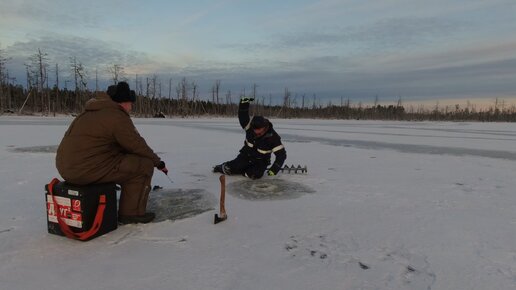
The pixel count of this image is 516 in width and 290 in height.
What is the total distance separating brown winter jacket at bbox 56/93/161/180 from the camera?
3423 mm

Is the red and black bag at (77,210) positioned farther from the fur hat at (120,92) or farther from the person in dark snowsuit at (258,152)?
the person in dark snowsuit at (258,152)

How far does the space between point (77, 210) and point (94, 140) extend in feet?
2.09

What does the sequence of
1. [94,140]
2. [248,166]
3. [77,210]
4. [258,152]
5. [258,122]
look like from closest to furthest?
[77,210]
[94,140]
[258,122]
[258,152]
[248,166]

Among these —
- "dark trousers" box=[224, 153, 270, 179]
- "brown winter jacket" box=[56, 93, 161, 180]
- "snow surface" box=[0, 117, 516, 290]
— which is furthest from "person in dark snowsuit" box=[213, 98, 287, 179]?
"brown winter jacket" box=[56, 93, 161, 180]

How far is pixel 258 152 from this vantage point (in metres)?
6.17

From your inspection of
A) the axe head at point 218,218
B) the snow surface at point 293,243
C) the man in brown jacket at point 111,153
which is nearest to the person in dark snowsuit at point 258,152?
the snow surface at point 293,243

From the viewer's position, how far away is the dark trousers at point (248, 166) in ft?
20.2

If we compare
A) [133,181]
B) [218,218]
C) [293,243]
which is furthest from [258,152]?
[293,243]

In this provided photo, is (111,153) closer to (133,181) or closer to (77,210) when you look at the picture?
(133,181)

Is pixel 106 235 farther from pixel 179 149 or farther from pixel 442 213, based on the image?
pixel 179 149

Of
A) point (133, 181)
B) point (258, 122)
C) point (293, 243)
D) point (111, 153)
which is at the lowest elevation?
point (293, 243)

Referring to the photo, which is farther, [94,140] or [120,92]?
[120,92]

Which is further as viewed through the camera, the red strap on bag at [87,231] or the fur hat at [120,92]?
the fur hat at [120,92]

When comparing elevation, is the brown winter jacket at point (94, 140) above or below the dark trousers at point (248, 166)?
above
